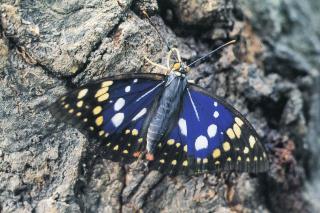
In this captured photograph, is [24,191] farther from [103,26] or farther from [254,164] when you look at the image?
[254,164]

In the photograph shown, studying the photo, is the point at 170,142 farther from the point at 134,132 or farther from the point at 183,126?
the point at 134,132

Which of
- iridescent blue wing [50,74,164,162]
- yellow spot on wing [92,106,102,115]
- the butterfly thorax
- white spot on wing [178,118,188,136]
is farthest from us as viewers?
white spot on wing [178,118,188,136]

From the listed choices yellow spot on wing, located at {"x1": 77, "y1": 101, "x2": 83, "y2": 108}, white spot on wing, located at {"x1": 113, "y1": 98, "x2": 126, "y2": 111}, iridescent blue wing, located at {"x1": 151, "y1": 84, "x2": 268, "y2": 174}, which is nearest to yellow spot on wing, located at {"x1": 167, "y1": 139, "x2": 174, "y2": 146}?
iridescent blue wing, located at {"x1": 151, "y1": 84, "x2": 268, "y2": 174}

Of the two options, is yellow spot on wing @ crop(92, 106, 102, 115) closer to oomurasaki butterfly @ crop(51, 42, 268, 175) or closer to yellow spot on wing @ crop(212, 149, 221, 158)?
oomurasaki butterfly @ crop(51, 42, 268, 175)

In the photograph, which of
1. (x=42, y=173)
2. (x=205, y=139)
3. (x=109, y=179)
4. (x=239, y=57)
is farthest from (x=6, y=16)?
(x=239, y=57)

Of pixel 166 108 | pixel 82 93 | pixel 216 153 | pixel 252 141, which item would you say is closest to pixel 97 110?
pixel 82 93

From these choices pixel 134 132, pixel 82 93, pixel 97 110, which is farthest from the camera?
pixel 134 132

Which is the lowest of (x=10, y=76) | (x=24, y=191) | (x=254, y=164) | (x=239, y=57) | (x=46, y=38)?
(x=24, y=191)
